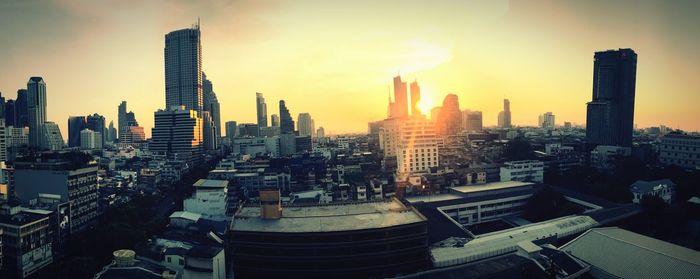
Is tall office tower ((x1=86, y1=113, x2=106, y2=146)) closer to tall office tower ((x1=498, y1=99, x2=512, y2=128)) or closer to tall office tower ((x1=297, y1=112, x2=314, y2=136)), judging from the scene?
tall office tower ((x1=297, y1=112, x2=314, y2=136))

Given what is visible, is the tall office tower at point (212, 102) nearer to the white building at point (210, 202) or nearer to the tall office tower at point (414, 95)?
the tall office tower at point (414, 95)

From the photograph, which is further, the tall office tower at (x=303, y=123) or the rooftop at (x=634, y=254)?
the tall office tower at (x=303, y=123)

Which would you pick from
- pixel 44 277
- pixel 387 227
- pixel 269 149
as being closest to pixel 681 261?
pixel 387 227

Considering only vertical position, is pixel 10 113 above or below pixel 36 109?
below

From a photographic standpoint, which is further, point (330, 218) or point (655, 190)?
point (655, 190)

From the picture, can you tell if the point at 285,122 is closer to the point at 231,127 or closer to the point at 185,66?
the point at 185,66

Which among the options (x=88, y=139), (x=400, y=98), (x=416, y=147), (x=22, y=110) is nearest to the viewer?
(x=416, y=147)

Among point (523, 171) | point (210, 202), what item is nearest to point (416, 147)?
point (523, 171)

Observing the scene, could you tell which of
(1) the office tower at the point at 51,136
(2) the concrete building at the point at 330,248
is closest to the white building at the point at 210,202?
(2) the concrete building at the point at 330,248
